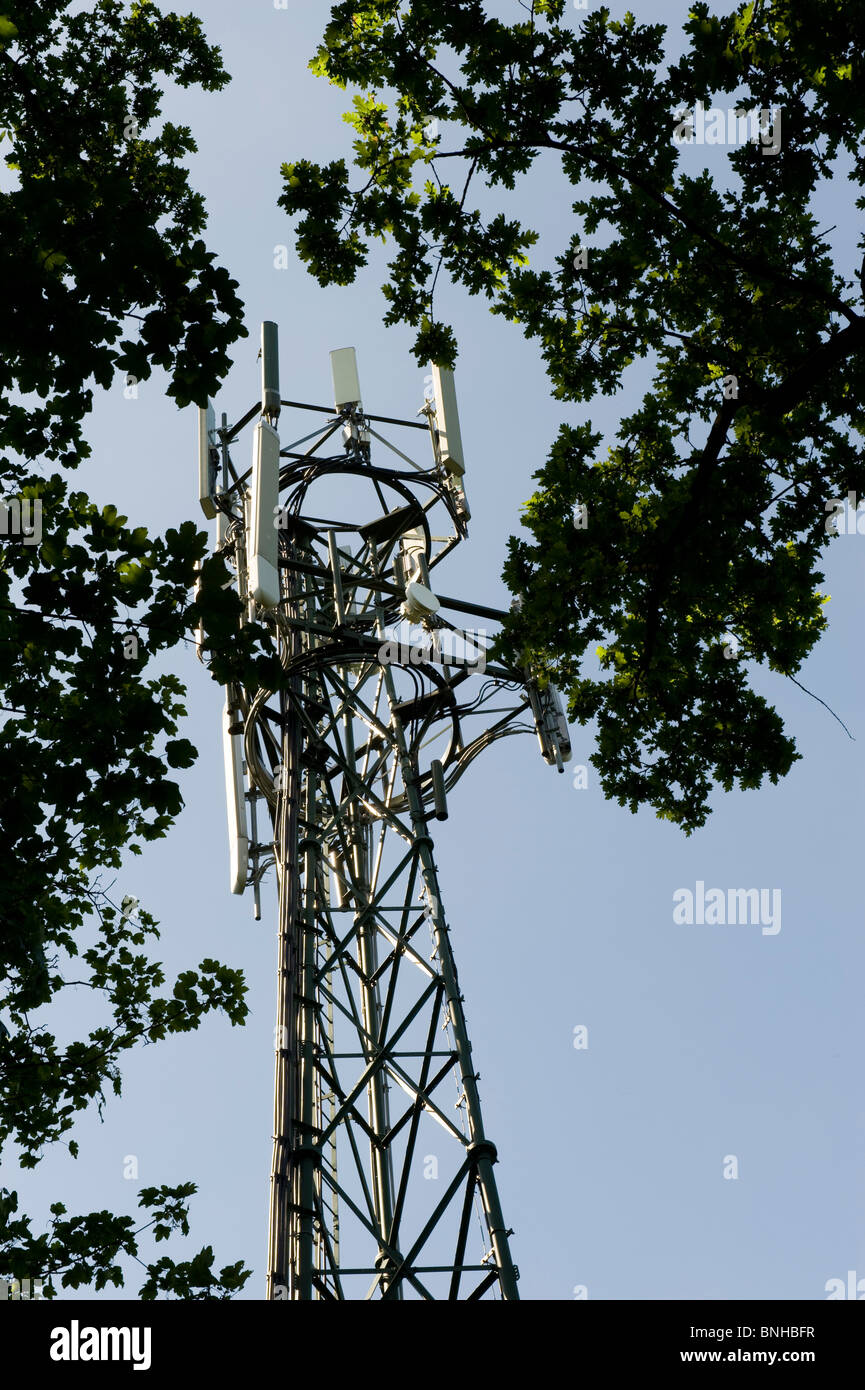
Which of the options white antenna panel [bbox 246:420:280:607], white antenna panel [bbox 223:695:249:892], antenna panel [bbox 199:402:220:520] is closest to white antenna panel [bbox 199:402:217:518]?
antenna panel [bbox 199:402:220:520]

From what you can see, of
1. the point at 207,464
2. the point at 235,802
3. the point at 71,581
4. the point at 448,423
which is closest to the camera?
the point at 71,581

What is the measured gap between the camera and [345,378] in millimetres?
17000

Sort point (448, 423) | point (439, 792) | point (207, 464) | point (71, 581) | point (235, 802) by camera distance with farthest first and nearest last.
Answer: point (448, 423)
point (207, 464)
point (235, 802)
point (439, 792)
point (71, 581)

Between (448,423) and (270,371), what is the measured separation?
229 centimetres

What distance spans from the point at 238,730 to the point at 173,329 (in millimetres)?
8479

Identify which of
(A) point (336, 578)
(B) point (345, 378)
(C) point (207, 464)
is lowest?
(A) point (336, 578)

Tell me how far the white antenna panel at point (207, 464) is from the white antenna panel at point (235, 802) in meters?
2.48

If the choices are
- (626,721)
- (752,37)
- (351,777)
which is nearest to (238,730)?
(351,777)

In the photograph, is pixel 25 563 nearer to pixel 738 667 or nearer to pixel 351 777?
pixel 738 667

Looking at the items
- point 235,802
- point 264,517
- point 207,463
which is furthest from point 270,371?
point 235,802

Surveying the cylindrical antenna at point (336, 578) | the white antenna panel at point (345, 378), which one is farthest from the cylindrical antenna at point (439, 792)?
the white antenna panel at point (345, 378)

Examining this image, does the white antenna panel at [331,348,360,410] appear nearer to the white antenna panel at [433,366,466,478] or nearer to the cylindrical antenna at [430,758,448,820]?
the white antenna panel at [433,366,466,478]

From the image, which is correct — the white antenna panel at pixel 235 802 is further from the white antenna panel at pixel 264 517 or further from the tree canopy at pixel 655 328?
the tree canopy at pixel 655 328

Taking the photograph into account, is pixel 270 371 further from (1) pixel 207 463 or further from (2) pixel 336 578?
(2) pixel 336 578
